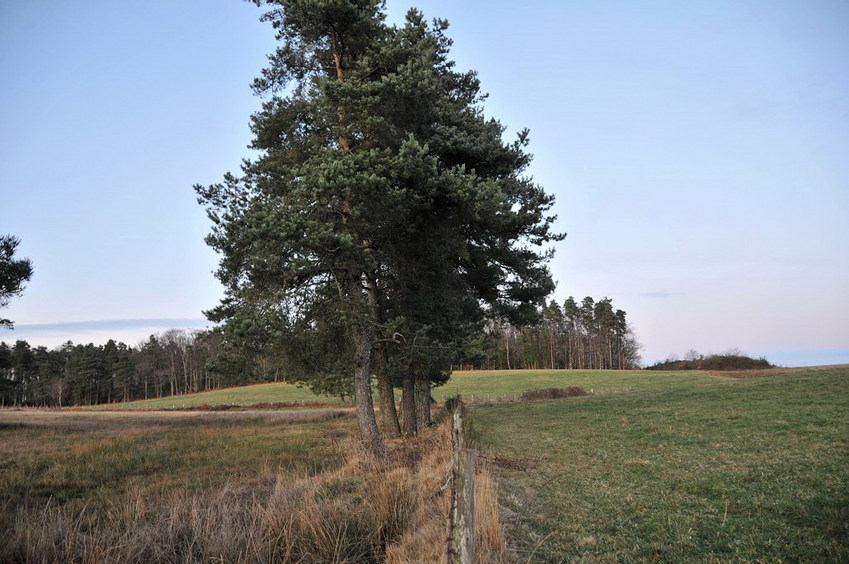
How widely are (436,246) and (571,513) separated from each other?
895cm

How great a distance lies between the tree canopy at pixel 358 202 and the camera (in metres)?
11.7

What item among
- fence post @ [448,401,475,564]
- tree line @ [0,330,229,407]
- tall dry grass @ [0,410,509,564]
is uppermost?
fence post @ [448,401,475,564]

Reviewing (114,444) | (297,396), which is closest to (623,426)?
(114,444)

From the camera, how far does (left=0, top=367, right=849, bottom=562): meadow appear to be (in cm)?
539

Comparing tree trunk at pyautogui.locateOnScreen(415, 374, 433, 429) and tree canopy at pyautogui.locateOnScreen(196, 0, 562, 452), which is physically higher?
tree canopy at pyautogui.locateOnScreen(196, 0, 562, 452)

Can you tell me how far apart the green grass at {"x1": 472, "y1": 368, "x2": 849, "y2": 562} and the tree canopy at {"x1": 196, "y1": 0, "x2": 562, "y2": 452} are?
505 centimetres

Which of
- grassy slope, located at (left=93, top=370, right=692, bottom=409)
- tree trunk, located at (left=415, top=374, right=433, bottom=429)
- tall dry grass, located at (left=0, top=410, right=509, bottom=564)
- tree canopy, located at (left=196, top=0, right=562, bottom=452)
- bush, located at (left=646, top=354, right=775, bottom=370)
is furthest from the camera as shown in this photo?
bush, located at (left=646, top=354, right=775, bottom=370)

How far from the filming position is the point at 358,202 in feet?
40.8

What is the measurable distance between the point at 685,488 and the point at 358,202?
30.5ft

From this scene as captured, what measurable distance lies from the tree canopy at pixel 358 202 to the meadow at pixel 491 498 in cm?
353

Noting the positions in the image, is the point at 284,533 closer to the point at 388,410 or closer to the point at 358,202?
the point at 358,202

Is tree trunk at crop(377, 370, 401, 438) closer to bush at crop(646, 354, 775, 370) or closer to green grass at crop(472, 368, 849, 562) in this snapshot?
green grass at crop(472, 368, 849, 562)

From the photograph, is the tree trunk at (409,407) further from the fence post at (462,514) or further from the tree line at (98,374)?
the tree line at (98,374)

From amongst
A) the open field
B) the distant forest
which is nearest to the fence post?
the open field
